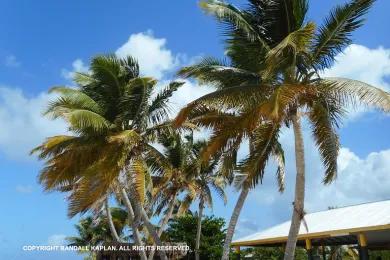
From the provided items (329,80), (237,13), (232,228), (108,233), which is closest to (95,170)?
(232,228)

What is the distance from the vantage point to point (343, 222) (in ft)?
60.6

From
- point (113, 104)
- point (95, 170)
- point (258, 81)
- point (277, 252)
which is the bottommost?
point (277, 252)

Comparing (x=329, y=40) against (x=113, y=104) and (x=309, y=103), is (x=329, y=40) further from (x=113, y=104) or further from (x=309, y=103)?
(x=113, y=104)

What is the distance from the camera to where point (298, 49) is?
12.5 metres

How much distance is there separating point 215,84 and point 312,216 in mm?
11651

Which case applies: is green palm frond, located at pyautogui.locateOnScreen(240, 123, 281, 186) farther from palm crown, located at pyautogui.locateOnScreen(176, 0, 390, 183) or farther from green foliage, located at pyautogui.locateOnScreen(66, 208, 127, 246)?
green foliage, located at pyautogui.locateOnScreen(66, 208, 127, 246)

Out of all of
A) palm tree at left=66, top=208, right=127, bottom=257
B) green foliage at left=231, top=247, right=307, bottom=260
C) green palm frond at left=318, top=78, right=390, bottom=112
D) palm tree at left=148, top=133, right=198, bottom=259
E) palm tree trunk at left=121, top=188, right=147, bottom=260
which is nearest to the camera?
green palm frond at left=318, top=78, right=390, bottom=112

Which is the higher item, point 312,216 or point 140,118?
point 140,118

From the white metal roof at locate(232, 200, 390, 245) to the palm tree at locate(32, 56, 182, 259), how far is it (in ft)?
18.6

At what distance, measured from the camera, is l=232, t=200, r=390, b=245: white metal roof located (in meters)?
16.1

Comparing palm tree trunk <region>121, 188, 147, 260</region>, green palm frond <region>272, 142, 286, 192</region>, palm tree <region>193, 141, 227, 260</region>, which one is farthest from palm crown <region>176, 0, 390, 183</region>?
palm tree <region>193, 141, 227, 260</region>

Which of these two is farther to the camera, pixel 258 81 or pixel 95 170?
pixel 95 170

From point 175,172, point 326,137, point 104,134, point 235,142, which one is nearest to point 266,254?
point 175,172

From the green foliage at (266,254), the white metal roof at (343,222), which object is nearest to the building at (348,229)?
the white metal roof at (343,222)
